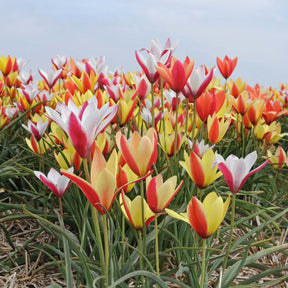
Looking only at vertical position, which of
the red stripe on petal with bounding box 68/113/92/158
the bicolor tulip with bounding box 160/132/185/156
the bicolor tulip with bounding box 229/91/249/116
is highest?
the red stripe on petal with bounding box 68/113/92/158

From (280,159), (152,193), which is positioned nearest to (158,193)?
(152,193)

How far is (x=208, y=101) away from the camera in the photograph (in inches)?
61.3

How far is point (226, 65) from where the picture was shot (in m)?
2.30

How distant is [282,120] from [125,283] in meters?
3.04

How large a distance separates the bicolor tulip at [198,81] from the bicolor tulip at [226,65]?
0.93 meters

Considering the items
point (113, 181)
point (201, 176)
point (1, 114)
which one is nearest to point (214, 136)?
point (201, 176)

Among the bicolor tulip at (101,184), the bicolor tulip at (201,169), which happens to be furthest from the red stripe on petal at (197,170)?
the bicolor tulip at (101,184)

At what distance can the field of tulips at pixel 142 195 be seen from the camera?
34.9 inches

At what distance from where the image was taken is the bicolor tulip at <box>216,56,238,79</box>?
2.30 metres

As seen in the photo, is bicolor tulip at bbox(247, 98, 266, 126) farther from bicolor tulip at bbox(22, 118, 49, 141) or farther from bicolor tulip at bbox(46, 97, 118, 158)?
bicolor tulip at bbox(46, 97, 118, 158)

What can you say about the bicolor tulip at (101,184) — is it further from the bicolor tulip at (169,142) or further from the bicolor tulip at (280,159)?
the bicolor tulip at (280,159)

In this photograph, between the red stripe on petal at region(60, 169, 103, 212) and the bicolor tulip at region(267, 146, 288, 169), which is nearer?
the red stripe on petal at region(60, 169, 103, 212)

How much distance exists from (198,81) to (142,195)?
617 mm

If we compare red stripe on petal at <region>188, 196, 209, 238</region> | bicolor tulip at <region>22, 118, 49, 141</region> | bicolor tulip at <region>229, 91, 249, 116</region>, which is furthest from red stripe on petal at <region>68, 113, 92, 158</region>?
bicolor tulip at <region>229, 91, 249, 116</region>
